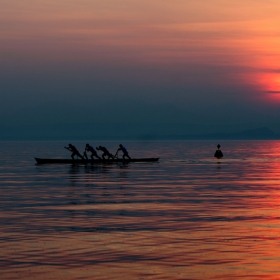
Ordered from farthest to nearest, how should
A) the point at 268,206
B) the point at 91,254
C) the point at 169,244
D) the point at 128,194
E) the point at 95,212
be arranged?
the point at 128,194 < the point at 268,206 < the point at 95,212 < the point at 169,244 < the point at 91,254

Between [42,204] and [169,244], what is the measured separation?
13363 millimetres

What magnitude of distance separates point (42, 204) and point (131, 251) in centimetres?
1395

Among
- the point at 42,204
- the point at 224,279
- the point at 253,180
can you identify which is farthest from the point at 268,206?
the point at 253,180

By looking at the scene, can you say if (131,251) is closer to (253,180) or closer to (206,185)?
(206,185)

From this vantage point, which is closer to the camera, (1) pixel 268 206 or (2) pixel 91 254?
(2) pixel 91 254

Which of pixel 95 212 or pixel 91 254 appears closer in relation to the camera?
pixel 91 254

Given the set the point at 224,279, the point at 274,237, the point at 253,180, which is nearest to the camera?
the point at 224,279

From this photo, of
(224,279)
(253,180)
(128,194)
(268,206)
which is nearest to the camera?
(224,279)

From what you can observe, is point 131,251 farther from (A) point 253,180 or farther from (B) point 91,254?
(A) point 253,180

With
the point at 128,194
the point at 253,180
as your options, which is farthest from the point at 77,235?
the point at 253,180

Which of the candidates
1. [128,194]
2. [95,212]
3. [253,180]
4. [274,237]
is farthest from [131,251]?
[253,180]

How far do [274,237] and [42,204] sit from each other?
13954 millimetres

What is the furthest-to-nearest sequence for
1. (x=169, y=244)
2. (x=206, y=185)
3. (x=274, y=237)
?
(x=206, y=185) < (x=274, y=237) < (x=169, y=244)

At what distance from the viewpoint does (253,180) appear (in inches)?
2013
